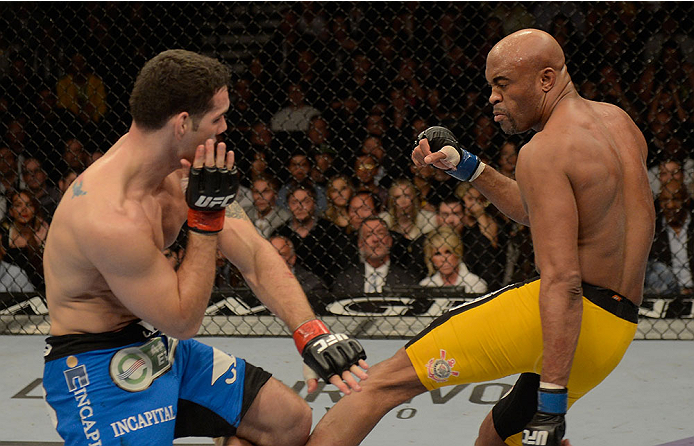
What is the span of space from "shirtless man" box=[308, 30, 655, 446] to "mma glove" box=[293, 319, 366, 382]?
0.31 metres

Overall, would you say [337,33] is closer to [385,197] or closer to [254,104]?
[254,104]

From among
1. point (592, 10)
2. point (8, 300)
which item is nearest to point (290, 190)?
point (8, 300)

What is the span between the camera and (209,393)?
1.86 meters

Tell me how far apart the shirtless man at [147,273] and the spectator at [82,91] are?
9.61 feet

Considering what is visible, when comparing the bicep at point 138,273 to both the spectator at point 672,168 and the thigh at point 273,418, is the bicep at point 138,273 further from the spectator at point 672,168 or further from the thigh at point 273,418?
the spectator at point 672,168

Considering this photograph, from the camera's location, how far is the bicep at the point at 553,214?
5.66ft

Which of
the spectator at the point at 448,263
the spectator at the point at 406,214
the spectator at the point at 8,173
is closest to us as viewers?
the spectator at the point at 448,263

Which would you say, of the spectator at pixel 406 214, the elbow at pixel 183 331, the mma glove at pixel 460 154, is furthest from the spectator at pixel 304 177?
the elbow at pixel 183 331

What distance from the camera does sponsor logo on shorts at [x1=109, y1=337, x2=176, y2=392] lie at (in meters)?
1.66

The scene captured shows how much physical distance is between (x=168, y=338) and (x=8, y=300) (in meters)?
2.59

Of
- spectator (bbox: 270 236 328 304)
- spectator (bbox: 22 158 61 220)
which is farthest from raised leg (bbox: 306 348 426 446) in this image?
spectator (bbox: 22 158 61 220)

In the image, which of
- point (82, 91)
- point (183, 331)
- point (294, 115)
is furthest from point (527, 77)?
point (82, 91)

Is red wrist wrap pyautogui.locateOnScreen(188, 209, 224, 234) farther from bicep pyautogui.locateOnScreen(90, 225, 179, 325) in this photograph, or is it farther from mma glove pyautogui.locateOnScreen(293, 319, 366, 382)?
mma glove pyautogui.locateOnScreen(293, 319, 366, 382)

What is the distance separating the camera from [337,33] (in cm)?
441
